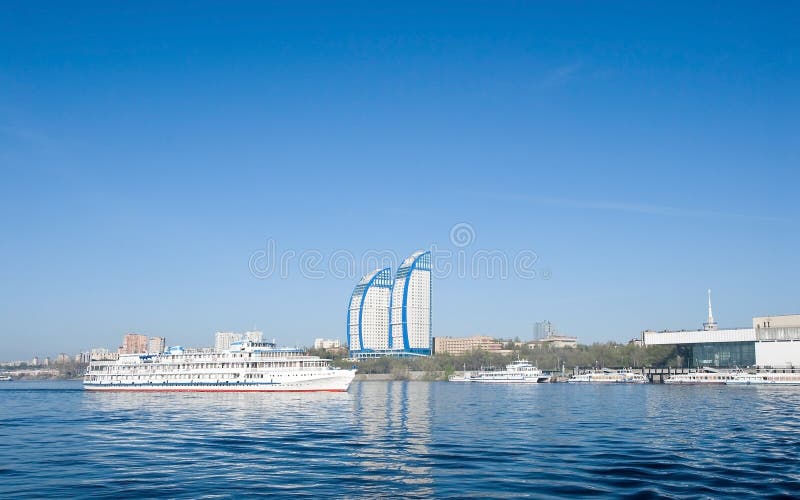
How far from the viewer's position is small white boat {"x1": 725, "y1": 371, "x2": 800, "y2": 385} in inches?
4887

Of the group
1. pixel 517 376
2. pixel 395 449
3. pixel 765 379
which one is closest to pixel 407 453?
pixel 395 449

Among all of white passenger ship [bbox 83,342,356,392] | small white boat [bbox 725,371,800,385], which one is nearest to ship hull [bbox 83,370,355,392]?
white passenger ship [bbox 83,342,356,392]

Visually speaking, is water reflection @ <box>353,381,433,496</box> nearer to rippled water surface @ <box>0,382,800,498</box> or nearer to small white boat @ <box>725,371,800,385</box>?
rippled water surface @ <box>0,382,800,498</box>

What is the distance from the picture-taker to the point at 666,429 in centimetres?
4641

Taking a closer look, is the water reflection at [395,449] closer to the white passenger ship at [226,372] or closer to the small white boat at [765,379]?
the white passenger ship at [226,372]

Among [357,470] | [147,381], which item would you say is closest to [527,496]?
[357,470]

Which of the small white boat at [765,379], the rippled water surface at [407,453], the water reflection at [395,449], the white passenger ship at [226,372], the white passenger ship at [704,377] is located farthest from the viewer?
the white passenger ship at [704,377]

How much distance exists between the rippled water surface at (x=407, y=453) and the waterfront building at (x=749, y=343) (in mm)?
80048

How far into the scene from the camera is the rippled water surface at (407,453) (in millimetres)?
27219

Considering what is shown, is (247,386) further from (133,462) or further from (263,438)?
(133,462)

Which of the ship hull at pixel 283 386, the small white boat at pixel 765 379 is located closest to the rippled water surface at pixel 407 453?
the ship hull at pixel 283 386

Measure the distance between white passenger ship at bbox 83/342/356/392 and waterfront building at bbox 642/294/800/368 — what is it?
3293 inches

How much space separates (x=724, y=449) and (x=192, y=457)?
90.4 feet

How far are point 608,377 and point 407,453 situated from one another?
13845 cm
